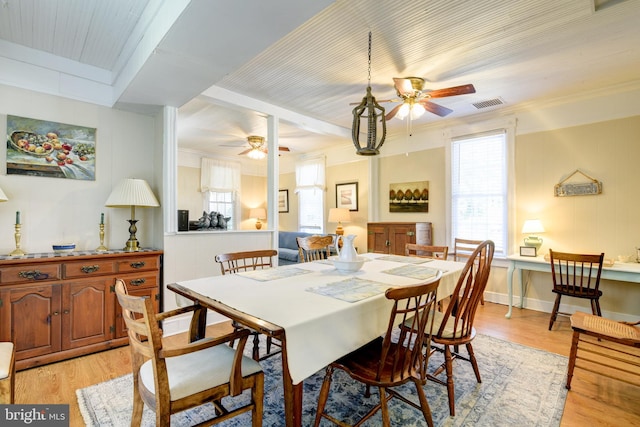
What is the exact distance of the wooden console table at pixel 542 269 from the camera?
2.94 metres

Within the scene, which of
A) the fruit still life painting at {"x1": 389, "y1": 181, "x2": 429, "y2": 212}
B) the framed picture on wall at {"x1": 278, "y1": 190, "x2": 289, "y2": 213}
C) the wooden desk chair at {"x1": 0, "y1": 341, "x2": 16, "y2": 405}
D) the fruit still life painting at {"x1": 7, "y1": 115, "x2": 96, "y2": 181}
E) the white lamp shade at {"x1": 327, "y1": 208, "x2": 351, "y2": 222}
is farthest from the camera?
the framed picture on wall at {"x1": 278, "y1": 190, "x2": 289, "y2": 213}

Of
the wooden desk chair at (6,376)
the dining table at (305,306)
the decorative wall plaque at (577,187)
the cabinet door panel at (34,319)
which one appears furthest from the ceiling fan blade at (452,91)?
the cabinet door panel at (34,319)

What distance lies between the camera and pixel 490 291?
14.3 ft

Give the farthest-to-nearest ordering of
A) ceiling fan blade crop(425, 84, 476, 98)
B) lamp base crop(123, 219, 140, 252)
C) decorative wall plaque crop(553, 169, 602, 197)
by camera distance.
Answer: decorative wall plaque crop(553, 169, 602, 197)
lamp base crop(123, 219, 140, 252)
ceiling fan blade crop(425, 84, 476, 98)

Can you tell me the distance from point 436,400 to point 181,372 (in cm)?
156

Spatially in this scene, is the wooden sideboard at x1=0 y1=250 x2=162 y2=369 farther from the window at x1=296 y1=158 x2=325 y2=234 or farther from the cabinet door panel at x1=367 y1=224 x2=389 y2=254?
the window at x1=296 y1=158 x2=325 y2=234

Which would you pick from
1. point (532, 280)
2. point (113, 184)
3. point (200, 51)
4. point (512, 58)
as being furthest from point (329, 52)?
point (532, 280)

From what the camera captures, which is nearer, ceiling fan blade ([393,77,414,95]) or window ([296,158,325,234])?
ceiling fan blade ([393,77,414,95])

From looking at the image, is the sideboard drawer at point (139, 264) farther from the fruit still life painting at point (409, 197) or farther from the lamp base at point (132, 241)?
the fruit still life painting at point (409, 197)

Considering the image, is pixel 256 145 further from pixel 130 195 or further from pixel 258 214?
pixel 130 195

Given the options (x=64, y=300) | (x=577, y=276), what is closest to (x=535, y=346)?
(x=577, y=276)

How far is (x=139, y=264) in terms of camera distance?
2.89m

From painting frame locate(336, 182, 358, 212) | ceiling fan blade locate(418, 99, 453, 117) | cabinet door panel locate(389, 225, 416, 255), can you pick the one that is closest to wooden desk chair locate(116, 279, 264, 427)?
ceiling fan blade locate(418, 99, 453, 117)

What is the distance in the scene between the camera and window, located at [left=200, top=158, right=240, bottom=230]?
6594 millimetres
